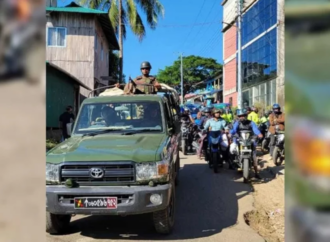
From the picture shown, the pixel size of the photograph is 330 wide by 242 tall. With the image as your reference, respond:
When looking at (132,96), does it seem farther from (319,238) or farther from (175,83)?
(175,83)

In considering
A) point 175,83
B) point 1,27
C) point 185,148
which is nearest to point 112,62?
point 175,83

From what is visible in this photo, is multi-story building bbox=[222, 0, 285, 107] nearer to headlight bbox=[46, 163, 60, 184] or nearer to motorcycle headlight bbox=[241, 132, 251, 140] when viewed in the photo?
motorcycle headlight bbox=[241, 132, 251, 140]

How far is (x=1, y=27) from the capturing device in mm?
1230

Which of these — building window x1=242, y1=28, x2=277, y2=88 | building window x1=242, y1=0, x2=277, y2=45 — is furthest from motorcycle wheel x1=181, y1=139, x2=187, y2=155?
building window x1=242, y1=0, x2=277, y2=45

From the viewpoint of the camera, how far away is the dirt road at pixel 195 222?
4.75 metres

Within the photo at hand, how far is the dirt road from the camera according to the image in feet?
15.6

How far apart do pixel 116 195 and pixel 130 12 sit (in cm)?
2195

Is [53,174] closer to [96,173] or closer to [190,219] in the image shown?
[96,173]

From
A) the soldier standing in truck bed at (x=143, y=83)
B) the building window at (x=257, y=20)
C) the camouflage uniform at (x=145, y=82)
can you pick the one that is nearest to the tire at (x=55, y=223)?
the soldier standing in truck bed at (x=143, y=83)

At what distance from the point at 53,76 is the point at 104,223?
39.9ft

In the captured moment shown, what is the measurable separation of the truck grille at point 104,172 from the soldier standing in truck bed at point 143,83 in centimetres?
245

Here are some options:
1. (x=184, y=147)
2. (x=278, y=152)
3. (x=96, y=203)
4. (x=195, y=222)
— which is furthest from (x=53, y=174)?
(x=184, y=147)

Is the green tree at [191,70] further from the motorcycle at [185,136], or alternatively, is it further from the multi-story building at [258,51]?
the motorcycle at [185,136]

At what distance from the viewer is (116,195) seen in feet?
14.1
